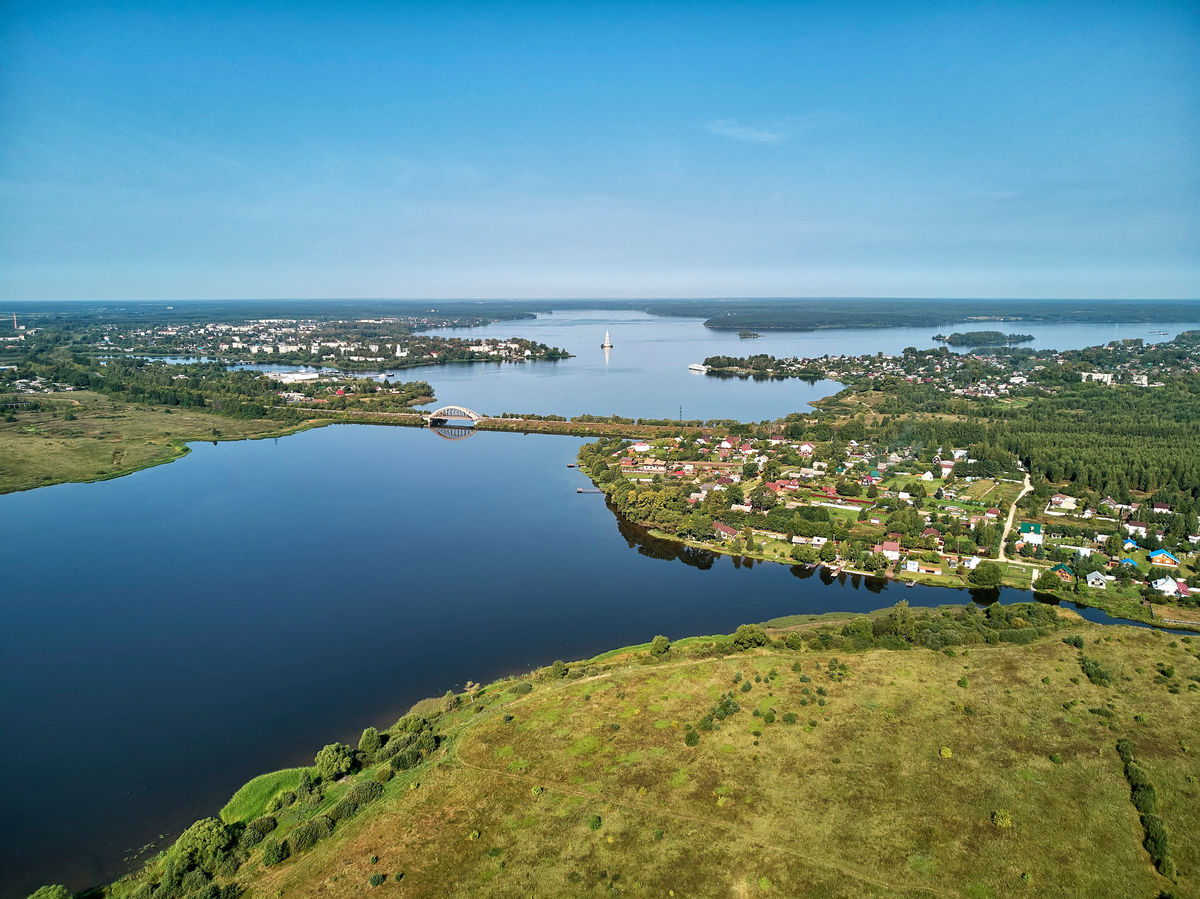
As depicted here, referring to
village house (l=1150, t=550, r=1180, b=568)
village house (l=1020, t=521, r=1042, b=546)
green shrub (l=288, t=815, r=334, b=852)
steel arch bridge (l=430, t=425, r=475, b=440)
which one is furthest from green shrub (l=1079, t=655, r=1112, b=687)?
steel arch bridge (l=430, t=425, r=475, b=440)

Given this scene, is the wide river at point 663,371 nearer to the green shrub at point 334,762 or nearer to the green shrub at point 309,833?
the green shrub at point 334,762

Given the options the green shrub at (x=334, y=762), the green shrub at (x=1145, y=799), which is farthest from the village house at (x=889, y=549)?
the green shrub at (x=334, y=762)

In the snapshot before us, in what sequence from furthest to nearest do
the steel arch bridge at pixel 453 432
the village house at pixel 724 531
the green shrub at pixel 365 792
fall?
the steel arch bridge at pixel 453 432, the village house at pixel 724 531, the green shrub at pixel 365 792

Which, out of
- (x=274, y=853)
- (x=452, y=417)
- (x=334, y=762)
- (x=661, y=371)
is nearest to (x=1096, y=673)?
(x=334, y=762)

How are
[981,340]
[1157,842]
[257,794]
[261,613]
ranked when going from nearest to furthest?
1. [1157,842]
2. [257,794]
3. [261,613]
4. [981,340]

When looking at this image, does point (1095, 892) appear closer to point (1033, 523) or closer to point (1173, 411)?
point (1033, 523)

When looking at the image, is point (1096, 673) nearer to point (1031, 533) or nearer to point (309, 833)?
point (1031, 533)

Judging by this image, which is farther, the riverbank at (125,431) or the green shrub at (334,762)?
the riverbank at (125,431)
